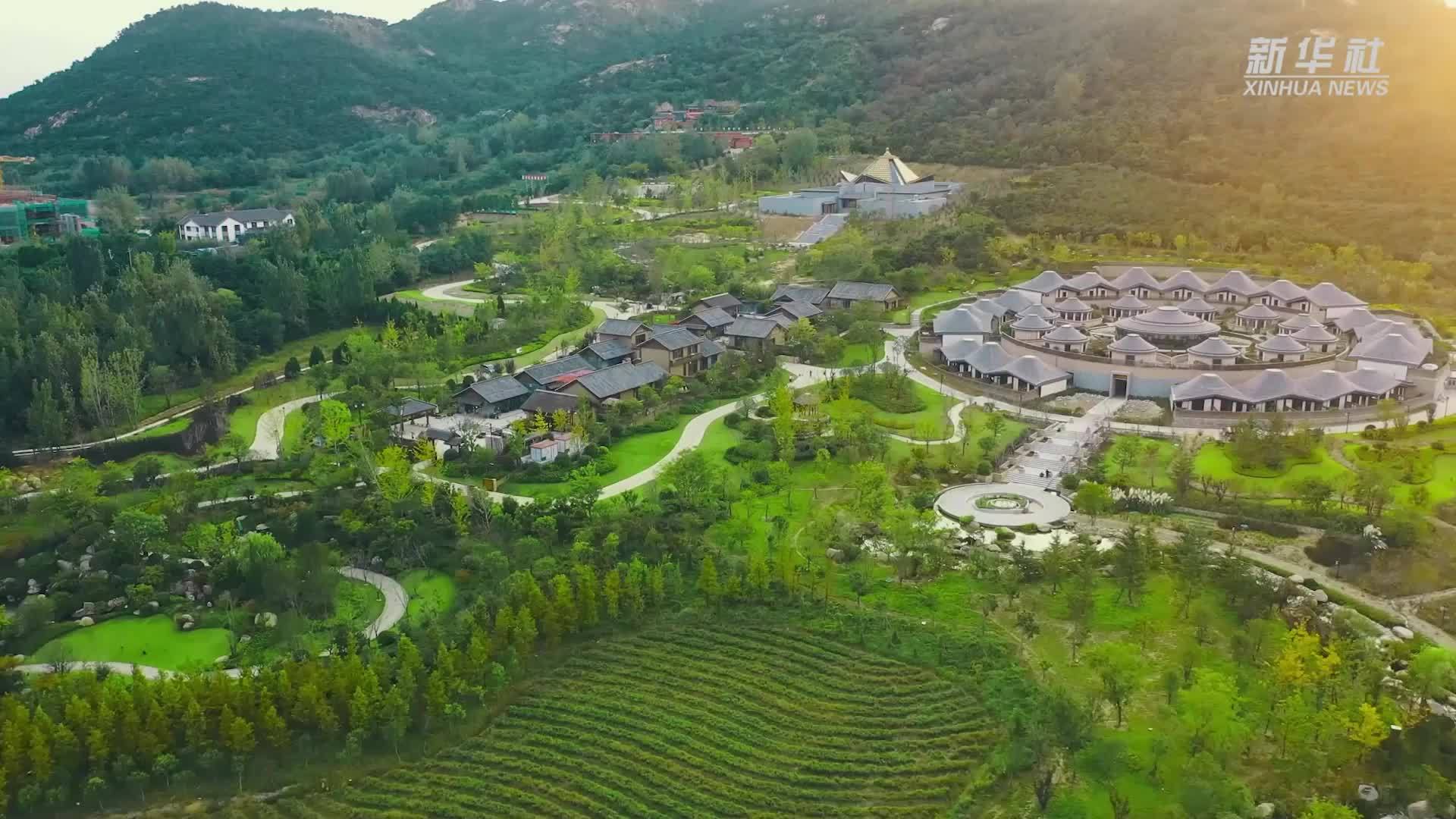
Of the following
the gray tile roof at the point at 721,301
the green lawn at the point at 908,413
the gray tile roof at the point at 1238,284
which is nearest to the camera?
the green lawn at the point at 908,413

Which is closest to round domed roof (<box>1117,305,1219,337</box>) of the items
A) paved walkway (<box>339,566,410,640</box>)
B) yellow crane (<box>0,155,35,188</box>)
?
paved walkway (<box>339,566,410,640</box>)

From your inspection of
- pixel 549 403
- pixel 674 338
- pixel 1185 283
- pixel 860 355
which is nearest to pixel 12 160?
pixel 674 338

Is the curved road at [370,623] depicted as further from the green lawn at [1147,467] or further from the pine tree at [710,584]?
the green lawn at [1147,467]

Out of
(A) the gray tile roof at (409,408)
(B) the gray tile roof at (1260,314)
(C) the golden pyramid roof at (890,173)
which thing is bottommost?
(A) the gray tile roof at (409,408)

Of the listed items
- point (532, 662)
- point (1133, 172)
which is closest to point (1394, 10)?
point (1133, 172)

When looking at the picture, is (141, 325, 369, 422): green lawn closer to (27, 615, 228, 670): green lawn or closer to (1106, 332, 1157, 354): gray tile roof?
(27, 615, 228, 670): green lawn

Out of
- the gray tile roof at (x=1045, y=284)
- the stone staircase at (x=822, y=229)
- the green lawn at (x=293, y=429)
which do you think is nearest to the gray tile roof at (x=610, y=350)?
the green lawn at (x=293, y=429)

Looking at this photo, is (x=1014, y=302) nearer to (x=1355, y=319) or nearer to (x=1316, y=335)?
(x=1316, y=335)

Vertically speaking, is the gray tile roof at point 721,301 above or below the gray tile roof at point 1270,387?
above

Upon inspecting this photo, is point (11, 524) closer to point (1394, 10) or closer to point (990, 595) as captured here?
point (990, 595)
